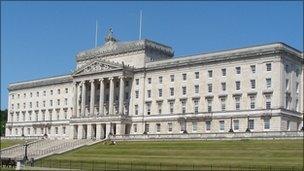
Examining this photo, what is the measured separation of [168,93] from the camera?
381ft

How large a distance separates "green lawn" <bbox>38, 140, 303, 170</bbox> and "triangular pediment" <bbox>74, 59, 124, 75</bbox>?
77.9 ft

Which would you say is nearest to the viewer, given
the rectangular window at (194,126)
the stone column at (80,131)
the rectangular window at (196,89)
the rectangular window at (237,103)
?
the rectangular window at (237,103)

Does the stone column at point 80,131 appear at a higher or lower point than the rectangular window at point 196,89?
lower

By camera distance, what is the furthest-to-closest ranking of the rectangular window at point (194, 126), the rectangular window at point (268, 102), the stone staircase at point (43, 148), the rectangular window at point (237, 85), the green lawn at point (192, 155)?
the rectangular window at point (194, 126)
the rectangular window at point (237, 85)
the rectangular window at point (268, 102)
the stone staircase at point (43, 148)
the green lawn at point (192, 155)

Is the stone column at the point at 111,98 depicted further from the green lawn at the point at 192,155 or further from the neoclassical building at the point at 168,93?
the green lawn at the point at 192,155

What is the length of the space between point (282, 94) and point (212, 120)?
1462cm

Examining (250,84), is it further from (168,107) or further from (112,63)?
(112,63)

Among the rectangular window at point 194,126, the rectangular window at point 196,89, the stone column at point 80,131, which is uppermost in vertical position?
the rectangular window at point 196,89

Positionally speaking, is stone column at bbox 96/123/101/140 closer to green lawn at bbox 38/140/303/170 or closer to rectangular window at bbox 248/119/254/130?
green lawn at bbox 38/140/303/170

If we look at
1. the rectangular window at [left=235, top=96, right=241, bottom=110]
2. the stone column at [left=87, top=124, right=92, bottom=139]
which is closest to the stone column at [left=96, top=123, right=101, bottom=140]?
the stone column at [left=87, top=124, right=92, bottom=139]

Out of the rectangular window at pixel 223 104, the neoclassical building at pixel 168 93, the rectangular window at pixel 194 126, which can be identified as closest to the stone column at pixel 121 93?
the neoclassical building at pixel 168 93

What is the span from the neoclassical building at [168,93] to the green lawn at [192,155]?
48.0 ft

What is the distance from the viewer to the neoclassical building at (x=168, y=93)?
101750 millimetres

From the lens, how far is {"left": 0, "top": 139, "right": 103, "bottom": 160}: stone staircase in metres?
100
